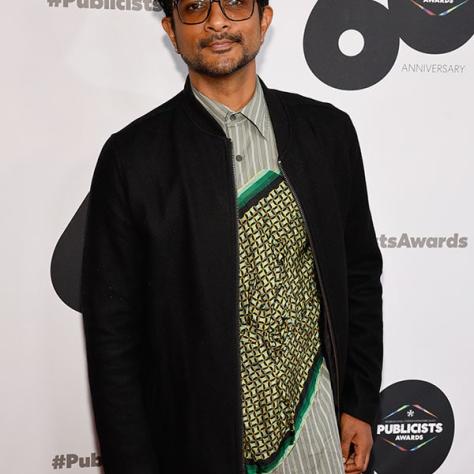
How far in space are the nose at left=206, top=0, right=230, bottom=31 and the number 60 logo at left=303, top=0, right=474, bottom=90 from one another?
641 mm

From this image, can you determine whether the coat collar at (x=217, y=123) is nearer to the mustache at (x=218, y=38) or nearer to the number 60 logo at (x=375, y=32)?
the mustache at (x=218, y=38)

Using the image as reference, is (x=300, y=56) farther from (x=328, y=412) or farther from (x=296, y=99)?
(x=328, y=412)

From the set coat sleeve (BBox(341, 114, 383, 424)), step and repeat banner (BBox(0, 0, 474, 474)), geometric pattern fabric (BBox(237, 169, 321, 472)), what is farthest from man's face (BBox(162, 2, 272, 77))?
step and repeat banner (BBox(0, 0, 474, 474))

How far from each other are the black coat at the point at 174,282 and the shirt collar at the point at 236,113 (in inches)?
0.8

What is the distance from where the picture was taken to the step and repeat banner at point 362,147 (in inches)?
74.9

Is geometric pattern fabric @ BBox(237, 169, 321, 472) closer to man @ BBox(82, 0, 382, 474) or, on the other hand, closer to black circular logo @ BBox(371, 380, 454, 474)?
man @ BBox(82, 0, 382, 474)

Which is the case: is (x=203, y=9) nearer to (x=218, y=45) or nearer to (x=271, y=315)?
(x=218, y=45)

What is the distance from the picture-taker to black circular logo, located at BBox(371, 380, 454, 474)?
2.22 m

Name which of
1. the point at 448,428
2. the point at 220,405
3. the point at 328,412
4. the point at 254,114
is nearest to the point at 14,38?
the point at 254,114

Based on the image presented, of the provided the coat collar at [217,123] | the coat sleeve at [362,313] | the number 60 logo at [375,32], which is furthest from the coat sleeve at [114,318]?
the number 60 logo at [375,32]

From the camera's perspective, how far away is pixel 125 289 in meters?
1.43

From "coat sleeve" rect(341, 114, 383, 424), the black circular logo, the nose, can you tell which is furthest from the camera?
the black circular logo

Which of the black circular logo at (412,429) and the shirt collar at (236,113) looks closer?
the shirt collar at (236,113)

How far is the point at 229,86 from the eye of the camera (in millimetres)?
1467
